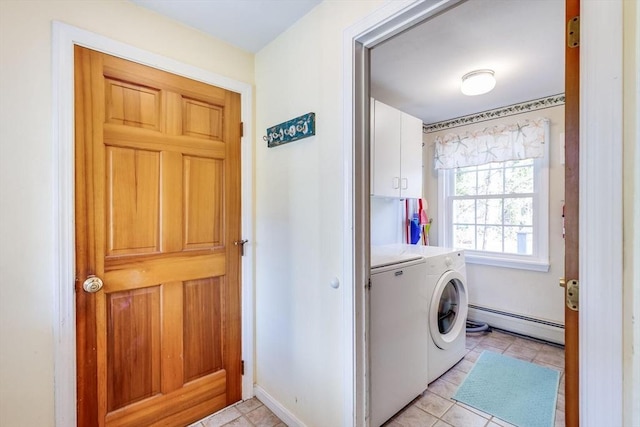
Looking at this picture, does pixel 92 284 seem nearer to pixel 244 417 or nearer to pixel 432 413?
pixel 244 417

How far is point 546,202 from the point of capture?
2779mm

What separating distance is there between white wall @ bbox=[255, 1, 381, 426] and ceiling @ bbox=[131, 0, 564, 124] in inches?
7.6

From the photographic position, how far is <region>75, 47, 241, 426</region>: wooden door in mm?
1387

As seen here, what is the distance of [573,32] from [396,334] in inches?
62.3

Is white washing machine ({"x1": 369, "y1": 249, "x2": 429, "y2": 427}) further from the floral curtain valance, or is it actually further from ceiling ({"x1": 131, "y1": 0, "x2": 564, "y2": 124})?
the floral curtain valance

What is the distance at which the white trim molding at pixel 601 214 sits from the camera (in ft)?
2.10

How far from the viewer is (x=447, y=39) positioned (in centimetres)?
178

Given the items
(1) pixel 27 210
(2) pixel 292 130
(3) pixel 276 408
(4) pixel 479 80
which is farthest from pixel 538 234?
(1) pixel 27 210

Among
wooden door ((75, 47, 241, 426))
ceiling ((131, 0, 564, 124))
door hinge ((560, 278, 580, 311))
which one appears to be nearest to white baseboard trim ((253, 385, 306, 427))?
wooden door ((75, 47, 241, 426))

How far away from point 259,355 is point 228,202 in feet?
3.55

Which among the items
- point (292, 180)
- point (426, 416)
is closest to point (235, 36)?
point (292, 180)

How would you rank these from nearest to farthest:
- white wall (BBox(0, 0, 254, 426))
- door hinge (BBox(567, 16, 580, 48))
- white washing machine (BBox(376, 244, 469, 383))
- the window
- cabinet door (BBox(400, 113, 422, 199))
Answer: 1. door hinge (BBox(567, 16, 580, 48))
2. white wall (BBox(0, 0, 254, 426))
3. white washing machine (BBox(376, 244, 469, 383))
4. cabinet door (BBox(400, 113, 422, 199))
5. the window

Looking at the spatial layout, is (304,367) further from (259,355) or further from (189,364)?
(189,364)

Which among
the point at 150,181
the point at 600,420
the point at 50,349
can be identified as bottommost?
the point at 50,349
